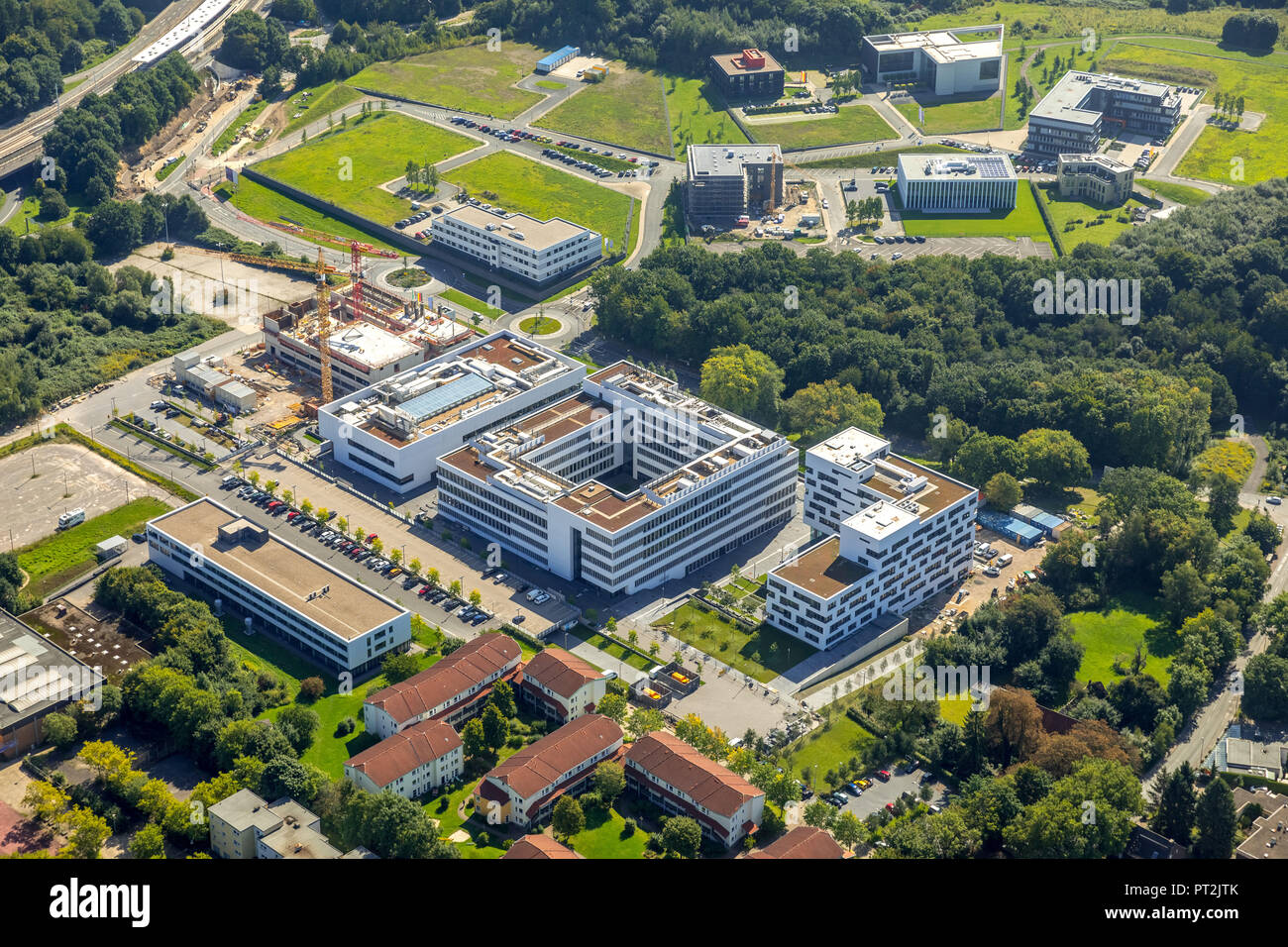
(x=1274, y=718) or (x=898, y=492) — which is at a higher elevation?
(x=898, y=492)

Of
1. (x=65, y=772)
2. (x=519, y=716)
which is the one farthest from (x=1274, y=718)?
(x=65, y=772)

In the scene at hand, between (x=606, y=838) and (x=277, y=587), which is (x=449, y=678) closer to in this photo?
(x=606, y=838)

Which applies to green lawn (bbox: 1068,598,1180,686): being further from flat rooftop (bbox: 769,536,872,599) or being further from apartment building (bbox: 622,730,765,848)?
→ apartment building (bbox: 622,730,765,848)

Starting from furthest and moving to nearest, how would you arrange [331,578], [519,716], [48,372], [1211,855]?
[48,372] < [331,578] < [519,716] < [1211,855]

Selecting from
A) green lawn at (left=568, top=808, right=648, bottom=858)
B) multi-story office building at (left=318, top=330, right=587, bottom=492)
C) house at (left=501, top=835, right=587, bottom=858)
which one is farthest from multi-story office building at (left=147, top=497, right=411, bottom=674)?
house at (left=501, top=835, right=587, bottom=858)

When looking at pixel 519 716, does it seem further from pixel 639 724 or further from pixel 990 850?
pixel 990 850

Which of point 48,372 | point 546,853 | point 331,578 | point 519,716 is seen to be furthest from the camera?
point 48,372
